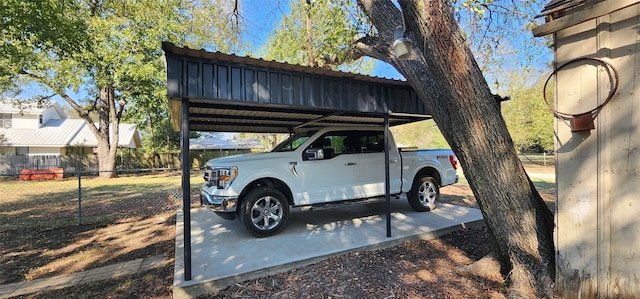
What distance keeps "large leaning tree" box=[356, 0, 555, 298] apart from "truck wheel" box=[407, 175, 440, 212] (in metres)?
3.54

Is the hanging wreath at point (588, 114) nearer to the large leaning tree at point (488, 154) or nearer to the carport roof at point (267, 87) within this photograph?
the large leaning tree at point (488, 154)

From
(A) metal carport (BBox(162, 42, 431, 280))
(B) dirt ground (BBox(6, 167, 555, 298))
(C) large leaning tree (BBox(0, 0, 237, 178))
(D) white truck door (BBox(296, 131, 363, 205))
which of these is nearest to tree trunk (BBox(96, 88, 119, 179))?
(C) large leaning tree (BBox(0, 0, 237, 178))

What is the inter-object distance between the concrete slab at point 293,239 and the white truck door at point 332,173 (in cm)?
59

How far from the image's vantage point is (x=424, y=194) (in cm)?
703

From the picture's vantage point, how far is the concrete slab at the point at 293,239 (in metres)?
3.85

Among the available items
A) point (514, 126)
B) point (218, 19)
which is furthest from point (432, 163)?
point (514, 126)

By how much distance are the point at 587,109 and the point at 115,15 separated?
21105 mm

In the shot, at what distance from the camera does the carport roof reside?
3641 mm

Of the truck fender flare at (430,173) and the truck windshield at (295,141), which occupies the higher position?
the truck windshield at (295,141)

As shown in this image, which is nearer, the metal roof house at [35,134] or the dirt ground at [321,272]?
the dirt ground at [321,272]

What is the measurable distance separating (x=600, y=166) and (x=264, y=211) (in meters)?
4.28

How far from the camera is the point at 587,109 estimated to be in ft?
8.76

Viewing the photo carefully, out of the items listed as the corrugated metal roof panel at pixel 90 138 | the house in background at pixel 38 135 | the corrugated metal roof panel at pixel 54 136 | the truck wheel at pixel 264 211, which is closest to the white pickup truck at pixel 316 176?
the truck wheel at pixel 264 211

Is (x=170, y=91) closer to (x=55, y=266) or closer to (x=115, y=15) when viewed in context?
(x=55, y=266)
